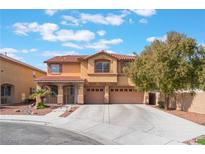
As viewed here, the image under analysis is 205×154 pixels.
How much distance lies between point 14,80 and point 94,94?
9.30 meters

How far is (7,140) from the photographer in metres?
14.4

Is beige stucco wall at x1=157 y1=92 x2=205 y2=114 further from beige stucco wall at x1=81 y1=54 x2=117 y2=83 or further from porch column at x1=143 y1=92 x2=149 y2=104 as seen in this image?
beige stucco wall at x1=81 y1=54 x2=117 y2=83

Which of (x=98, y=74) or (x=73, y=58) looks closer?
(x=98, y=74)

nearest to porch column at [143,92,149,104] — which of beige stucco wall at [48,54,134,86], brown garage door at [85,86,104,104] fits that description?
beige stucco wall at [48,54,134,86]

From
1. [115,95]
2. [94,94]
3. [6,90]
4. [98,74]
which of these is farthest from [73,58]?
[6,90]

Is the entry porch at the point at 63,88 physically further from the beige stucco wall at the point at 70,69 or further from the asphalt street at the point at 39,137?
the asphalt street at the point at 39,137

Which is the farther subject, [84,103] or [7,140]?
[84,103]

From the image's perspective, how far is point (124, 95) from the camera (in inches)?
1515

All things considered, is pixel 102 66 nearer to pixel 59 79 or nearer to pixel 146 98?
pixel 59 79

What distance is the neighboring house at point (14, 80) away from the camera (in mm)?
35750

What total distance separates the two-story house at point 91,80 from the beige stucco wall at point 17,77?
3.40 meters

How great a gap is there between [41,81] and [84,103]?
17.6ft

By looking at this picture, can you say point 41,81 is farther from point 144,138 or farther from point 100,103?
point 144,138
